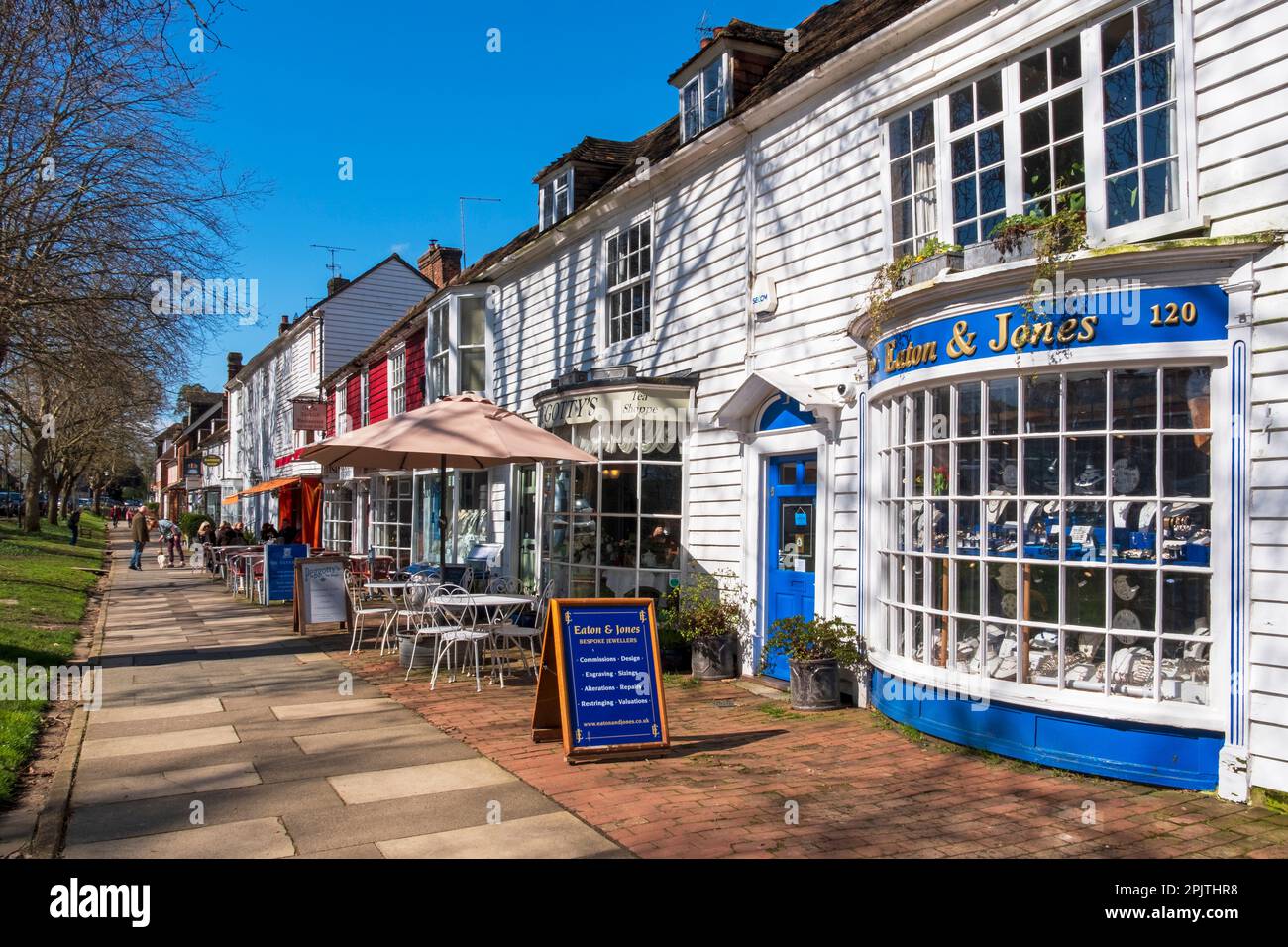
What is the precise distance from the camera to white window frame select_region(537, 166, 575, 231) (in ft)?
51.6

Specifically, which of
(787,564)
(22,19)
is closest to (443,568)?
(787,564)

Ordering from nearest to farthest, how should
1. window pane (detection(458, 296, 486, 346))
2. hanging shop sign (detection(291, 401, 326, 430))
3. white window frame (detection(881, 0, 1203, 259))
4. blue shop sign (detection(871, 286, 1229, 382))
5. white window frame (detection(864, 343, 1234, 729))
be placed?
white window frame (detection(864, 343, 1234, 729)) → blue shop sign (detection(871, 286, 1229, 382)) → white window frame (detection(881, 0, 1203, 259)) → window pane (detection(458, 296, 486, 346)) → hanging shop sign (detection(291, 401, 326, 430))

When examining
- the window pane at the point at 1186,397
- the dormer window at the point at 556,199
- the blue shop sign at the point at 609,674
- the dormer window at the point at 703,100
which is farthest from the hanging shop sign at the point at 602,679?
the dormer window at the point at 556,199

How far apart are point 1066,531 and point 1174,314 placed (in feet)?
5.25

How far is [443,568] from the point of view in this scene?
1274 centimetres

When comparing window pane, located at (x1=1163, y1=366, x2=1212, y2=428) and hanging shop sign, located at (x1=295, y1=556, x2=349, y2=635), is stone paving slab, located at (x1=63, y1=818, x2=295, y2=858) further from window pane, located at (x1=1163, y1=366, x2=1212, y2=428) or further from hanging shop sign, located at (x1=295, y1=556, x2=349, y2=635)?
hanging shop sign, located at (x1=295, y1=556, x2=349, y2=635)

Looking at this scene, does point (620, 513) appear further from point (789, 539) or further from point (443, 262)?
point (443, 262)

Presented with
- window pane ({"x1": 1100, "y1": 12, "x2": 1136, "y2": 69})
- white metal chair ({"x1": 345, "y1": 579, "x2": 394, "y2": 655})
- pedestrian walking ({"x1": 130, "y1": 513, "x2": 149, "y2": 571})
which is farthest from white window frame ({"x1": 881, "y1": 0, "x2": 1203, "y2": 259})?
pedestrian walking ({"x1": 130, "y1": 513, "x2": 149, "y2": 571})

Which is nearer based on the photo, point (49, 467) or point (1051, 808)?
point (1051, 808)

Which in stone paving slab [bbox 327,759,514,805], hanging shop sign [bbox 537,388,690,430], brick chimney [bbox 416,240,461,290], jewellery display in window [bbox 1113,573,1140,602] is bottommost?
stone paving slab [bbox 327,759,514,805]

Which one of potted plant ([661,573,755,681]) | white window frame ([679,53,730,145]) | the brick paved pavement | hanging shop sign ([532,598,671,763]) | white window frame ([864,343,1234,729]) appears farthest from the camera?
white window frame ([679,53,730,145])

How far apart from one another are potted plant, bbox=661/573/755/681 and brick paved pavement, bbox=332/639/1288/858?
205cm

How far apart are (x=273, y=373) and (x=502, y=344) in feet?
83.1
